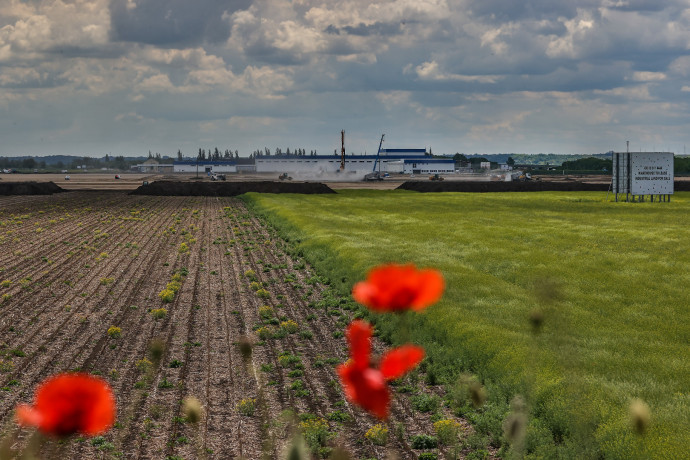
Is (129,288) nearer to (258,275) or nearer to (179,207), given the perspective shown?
(258,275)

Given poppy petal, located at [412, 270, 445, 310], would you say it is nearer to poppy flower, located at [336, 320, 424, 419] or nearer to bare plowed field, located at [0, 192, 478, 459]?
poppy flower, located at [336, 320, 424, 419]

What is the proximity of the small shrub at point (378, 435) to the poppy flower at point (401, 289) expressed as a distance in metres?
10.3

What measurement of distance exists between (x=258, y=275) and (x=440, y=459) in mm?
18497

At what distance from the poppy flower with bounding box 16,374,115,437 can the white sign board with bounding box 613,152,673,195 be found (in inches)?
2834

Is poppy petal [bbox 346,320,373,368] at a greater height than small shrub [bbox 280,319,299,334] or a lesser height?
greater

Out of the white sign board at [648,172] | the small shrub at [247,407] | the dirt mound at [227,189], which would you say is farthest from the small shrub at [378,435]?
the dirt mound at [227,189]

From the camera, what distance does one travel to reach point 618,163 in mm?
69188

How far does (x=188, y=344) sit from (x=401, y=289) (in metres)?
16.8

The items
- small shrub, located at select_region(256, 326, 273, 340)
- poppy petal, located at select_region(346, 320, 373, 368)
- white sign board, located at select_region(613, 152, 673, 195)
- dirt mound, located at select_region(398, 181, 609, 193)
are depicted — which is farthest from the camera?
dirt mound, located at select_region(398, 181, 609, 193)

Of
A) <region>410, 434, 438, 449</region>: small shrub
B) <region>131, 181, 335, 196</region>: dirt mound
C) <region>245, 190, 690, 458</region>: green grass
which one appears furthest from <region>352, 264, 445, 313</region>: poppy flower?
<region>131, 181, 335, 196</region>: dirt mound

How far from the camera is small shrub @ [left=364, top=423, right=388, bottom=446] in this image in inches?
454

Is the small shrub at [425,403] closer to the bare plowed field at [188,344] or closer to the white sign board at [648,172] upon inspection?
the bare plowed field at [188,344]

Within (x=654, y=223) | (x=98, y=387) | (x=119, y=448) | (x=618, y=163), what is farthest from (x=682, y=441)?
(x=618, y=163)

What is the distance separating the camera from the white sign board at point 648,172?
68.2m
